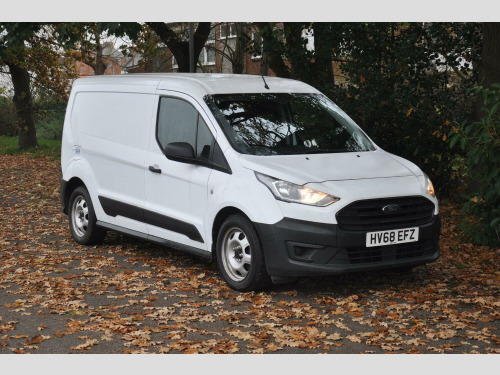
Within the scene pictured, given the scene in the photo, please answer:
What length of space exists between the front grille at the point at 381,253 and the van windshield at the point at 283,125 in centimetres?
127

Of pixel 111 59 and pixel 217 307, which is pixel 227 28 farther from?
pixel 111 59

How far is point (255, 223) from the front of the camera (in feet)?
24.9

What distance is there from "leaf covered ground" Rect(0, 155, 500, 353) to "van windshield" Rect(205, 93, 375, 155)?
1.40 metres

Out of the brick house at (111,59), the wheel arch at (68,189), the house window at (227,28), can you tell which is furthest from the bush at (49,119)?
the wheel arch at (68,189)

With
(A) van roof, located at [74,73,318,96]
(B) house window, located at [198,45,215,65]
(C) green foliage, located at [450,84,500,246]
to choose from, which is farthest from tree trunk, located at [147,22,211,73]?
(B) house window, located at [198,45,215,65]

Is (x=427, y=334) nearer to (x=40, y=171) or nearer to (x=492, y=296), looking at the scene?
(x=492, y=296)

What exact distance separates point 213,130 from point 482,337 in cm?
338

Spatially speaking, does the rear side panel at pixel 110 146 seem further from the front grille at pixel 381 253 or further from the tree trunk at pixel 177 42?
the tree trunk at pixel 177 42

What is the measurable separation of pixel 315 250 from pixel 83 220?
168 inches

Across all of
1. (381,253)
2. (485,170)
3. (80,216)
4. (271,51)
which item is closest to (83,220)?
(80,216)

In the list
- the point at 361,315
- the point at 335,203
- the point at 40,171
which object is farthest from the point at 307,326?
the point at 40,171

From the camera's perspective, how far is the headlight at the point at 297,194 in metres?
7.39

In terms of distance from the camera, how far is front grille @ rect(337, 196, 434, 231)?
7418mm

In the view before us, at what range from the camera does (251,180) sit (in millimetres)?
7676
